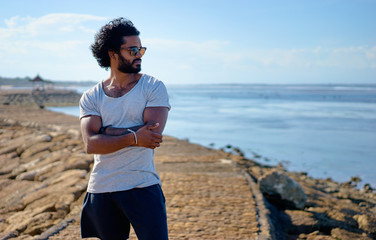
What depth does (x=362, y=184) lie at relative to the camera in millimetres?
9320

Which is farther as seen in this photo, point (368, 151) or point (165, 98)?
point (368, 151)

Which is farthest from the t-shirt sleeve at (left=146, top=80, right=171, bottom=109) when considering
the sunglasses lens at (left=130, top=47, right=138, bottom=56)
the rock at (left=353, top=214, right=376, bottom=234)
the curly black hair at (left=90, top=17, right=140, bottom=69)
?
the rock at (left=353, top=214, right=376, bottom=234)

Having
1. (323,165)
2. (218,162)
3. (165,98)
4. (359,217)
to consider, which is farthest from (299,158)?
(165,98)

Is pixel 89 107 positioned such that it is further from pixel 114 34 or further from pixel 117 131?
pixel 114 34

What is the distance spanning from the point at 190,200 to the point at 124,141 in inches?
116

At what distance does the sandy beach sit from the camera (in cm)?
411

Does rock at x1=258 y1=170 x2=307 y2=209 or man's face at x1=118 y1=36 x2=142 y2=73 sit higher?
man's face at x1=118 y1=36 x2=142 y2=73

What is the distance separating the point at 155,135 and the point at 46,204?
3855 millimetres

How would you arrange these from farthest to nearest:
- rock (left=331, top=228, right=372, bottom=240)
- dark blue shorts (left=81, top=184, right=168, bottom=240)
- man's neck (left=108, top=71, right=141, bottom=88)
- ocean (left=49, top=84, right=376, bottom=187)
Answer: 1. ocean (left=49, top=84, right=376, bottom=187)
2. rock (left=331, top=228, right=372, bottom=240)
3. man's neck (left=108, top=71, right=141, bottom=88)
4. dark blue shorts (left=81, top=184, right=168, bottom=240)

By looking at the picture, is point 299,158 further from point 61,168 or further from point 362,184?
point 61,168

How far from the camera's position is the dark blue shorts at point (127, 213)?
6.82 feet

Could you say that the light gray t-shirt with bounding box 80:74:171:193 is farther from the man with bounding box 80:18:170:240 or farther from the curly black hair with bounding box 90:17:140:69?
the curly black hair with bounding box 90:17:140:69

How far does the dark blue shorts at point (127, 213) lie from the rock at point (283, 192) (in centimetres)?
379

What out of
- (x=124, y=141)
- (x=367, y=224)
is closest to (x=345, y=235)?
(x=367, y=224)
